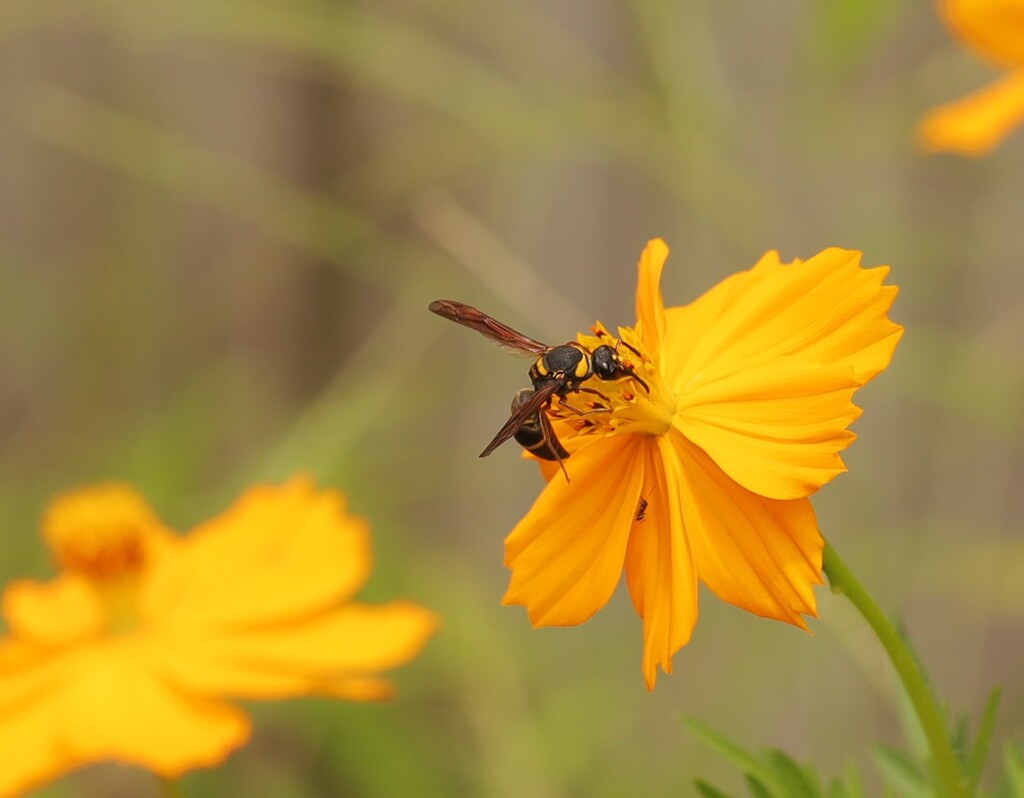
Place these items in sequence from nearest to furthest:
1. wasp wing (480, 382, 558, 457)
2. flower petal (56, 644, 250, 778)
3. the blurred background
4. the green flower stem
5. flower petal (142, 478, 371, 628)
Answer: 1. the green flower stem
2. wasp wing (480, 382, 558, 457)
3. flower petal (56, 644, 250, 778)
4. flower petal (142, 478, 371, 628)
5. the blurred background

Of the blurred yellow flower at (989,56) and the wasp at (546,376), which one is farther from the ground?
the blurred yellow flower at (989,56)

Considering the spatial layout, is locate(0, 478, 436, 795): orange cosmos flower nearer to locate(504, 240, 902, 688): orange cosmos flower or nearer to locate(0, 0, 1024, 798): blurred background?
locate(0, 0, 1024, 798): blurred background

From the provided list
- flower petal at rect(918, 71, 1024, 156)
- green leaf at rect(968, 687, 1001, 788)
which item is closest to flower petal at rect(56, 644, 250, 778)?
green leaf at rect(968, 687, 1001, 788)

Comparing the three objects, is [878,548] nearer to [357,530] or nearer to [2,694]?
[357,530]

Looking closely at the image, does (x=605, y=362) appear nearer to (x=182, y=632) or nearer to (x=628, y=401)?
(x=628, y=401)

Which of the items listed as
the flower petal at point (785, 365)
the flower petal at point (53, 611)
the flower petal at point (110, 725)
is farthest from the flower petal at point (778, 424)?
the flower petal at point (53, 611)

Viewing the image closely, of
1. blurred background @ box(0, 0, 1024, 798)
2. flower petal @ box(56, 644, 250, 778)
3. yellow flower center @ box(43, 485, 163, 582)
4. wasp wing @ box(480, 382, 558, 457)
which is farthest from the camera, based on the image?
blurred background @ box(0, 0, 1024, 798)

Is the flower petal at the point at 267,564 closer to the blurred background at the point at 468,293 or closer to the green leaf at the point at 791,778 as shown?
the blurred background at the point at 468,293

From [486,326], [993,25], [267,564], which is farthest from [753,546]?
[267,564]
